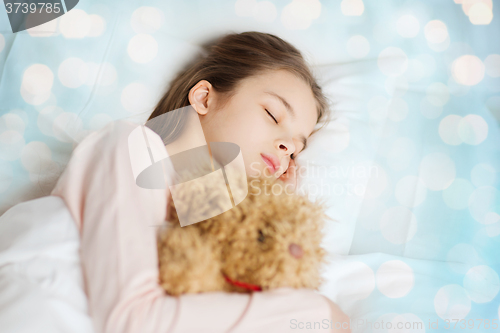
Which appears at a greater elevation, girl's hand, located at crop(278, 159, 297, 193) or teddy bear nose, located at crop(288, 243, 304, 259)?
teddy bear nose, located at crop(288, 243, 304, 259)

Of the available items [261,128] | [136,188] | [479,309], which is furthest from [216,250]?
[479,309]

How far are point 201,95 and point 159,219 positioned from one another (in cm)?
51

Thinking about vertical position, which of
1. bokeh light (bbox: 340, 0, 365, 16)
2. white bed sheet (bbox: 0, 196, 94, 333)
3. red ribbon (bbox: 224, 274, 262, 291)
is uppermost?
bokeh light (bbox: 340, 0, 365, 16)

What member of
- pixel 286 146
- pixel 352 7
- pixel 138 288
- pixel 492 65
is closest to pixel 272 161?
pixel 286 146

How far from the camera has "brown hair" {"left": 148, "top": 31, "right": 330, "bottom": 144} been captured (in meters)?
0.97

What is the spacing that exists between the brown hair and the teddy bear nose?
0.55 meters

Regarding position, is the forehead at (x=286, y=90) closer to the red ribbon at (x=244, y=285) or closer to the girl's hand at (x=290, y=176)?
the girl's hand at (x=290, y=176)

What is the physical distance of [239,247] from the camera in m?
0.47

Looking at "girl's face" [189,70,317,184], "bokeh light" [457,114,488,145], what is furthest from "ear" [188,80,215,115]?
"bokeh light" [457,114,488,145]

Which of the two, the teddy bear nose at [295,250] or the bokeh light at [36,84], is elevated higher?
the bokeh light at [36,84]

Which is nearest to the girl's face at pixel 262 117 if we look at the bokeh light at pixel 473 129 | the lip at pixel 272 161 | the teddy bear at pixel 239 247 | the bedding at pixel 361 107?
the lip at pixel 272 161

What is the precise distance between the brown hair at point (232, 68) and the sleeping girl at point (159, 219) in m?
0.03

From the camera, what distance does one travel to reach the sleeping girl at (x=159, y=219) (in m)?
0.48

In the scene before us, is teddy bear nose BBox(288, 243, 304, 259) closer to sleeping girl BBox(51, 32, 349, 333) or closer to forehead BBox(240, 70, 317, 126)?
sleeping girl BBox(51, 32, 349, 333)
